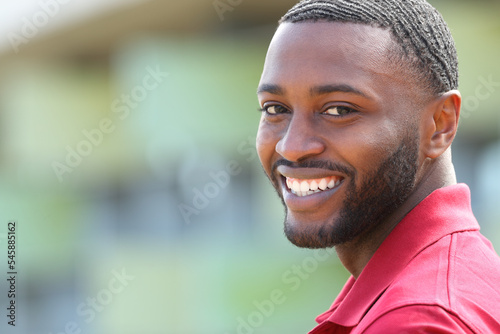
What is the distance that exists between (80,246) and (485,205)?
7.48 meters

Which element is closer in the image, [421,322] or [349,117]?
[421,322]

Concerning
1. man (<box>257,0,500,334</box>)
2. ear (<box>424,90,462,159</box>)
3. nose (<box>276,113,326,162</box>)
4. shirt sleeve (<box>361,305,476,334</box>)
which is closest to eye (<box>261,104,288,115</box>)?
man (<box>257,0,500,334</box>)

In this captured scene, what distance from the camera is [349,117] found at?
2.25 meters

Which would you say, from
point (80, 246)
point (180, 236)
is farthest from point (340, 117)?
point (80, 246)

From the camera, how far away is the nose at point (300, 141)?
226 centimetres

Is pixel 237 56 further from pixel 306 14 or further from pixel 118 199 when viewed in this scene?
pixel 306 14

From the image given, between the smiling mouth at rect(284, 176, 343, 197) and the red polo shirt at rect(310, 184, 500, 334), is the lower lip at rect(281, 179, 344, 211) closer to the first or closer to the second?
the smiling mouth at rect(284, 176, 343, 197)

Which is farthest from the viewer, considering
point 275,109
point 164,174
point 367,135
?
point 164,174

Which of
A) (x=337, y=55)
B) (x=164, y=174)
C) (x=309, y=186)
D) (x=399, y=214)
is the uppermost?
(x=337, y=55)

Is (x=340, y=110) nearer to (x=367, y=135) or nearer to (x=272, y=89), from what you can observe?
(x=367, y=135)

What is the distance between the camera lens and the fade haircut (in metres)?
2.30

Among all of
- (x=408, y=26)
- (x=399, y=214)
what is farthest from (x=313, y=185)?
(x=408, y=26)

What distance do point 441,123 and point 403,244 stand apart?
0.47 m

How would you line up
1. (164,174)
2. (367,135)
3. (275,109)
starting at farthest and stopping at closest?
1. (164,174)
2. (275,109)
3. (367,135)
